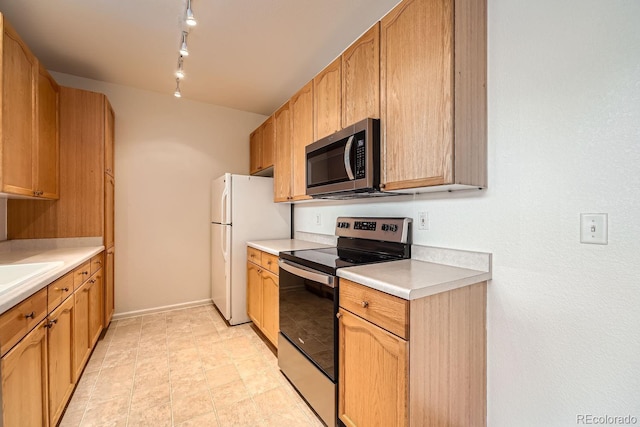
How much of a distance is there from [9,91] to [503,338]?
9.90ft

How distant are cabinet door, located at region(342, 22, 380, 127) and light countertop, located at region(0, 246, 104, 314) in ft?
6.00

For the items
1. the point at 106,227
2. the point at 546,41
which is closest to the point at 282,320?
the point at 106,227

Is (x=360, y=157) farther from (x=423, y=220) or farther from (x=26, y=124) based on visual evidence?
(x=26, y=124)

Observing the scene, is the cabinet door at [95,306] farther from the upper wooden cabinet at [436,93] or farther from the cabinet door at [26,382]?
the upper wooden cabinet at [436,93]

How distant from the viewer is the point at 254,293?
276 centimetres

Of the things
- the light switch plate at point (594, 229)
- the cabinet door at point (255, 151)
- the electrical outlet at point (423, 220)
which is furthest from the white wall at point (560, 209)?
the cabinet door at point (255, 151)

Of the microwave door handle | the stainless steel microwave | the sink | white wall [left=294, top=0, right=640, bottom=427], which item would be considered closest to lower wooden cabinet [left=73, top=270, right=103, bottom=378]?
the sink

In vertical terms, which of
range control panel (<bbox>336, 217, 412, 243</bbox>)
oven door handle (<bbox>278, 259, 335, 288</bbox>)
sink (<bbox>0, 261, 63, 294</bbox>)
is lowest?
oven door handle (<bbox>278, 259, 335, 288</bbox>)

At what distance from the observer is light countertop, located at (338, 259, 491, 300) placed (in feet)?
3.66

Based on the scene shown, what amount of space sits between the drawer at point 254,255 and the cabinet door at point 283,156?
58 cm

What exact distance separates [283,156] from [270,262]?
3.54 feet

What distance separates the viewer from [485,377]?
1401 mm

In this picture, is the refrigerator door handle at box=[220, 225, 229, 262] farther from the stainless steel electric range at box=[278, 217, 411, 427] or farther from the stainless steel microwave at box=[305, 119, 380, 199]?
the stainless steel microwave at box=[305, 119, 380, 199]

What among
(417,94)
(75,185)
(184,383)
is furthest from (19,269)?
(417,94)
